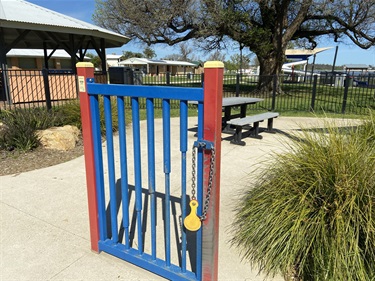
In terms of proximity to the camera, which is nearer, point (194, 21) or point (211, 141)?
point (211, 141)

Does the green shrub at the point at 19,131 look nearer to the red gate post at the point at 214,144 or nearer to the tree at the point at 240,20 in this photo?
the red gate post at the point at 214,144

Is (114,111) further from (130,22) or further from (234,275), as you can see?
(130,22)

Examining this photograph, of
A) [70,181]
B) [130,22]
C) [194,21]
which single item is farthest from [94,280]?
Answer: [130,22]

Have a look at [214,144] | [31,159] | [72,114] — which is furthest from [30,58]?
[214,144]

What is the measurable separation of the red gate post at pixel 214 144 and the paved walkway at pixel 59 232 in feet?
1.20

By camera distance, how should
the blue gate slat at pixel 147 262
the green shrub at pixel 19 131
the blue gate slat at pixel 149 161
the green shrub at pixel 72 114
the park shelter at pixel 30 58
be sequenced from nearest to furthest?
the blue gate slat at pixel 149 161, the blue gate slat at pixel 147 262, the green shrub at pixel 19 131, the green shrub at pixel 72 114, the park shelter at pixel 30 58

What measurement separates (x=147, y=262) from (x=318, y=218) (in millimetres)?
1321

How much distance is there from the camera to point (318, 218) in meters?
2.17

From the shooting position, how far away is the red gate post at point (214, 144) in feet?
5.54

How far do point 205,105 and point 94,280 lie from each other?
157 centimetres

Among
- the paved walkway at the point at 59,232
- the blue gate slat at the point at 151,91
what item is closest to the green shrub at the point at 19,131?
the paved walkway at the point at 59,232

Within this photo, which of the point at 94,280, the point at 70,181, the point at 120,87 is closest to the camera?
the point at 120,87

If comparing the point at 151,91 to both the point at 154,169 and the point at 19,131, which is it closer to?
the point at 154,169

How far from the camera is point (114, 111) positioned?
7.14m
